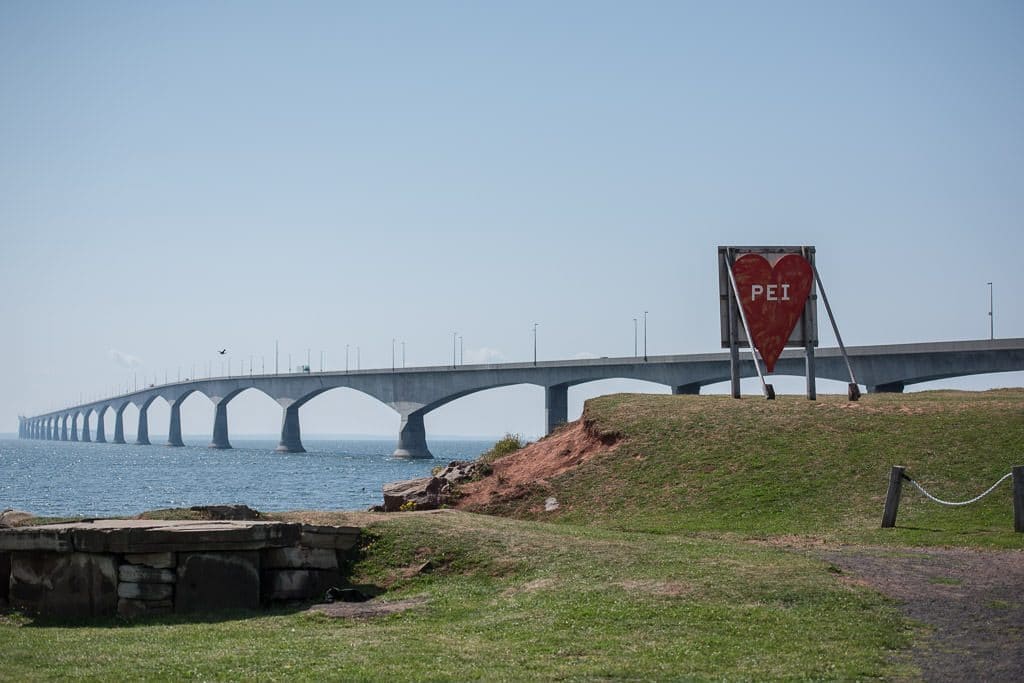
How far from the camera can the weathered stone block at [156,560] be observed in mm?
15852

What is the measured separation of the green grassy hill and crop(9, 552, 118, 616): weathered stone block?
1095 cm

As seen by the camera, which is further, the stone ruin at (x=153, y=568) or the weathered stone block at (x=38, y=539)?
the weathered stone block at (x=38, y=539)

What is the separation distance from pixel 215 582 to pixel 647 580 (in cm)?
609

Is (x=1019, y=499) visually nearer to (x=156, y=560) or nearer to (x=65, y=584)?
(x=156, y=560)

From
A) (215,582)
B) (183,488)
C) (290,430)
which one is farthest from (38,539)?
(290,430)

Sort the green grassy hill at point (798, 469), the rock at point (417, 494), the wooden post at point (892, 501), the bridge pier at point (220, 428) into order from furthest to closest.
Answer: the bridge pier at point (220, 428), the rock at point (417, 494), the green grassy hill at point (798, 469), the wooden post at point (892, 501)

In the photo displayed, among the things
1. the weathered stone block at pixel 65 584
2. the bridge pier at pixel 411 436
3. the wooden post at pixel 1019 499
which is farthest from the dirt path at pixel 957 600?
the bridge pier at pixel 411 436

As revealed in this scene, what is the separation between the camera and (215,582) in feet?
52.2

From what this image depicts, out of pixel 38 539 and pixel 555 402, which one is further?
pixel 555 402

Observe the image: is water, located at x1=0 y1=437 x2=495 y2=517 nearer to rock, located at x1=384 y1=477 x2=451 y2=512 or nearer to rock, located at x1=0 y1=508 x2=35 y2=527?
rock, located at x1=384 y1=477 x2=451 y2=512

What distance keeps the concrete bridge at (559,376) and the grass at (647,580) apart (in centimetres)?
4146

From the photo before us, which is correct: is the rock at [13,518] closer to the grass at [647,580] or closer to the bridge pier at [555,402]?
the grass at [647,580]

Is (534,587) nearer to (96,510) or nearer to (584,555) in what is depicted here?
(584,555)

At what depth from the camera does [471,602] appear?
1501 centimetres
